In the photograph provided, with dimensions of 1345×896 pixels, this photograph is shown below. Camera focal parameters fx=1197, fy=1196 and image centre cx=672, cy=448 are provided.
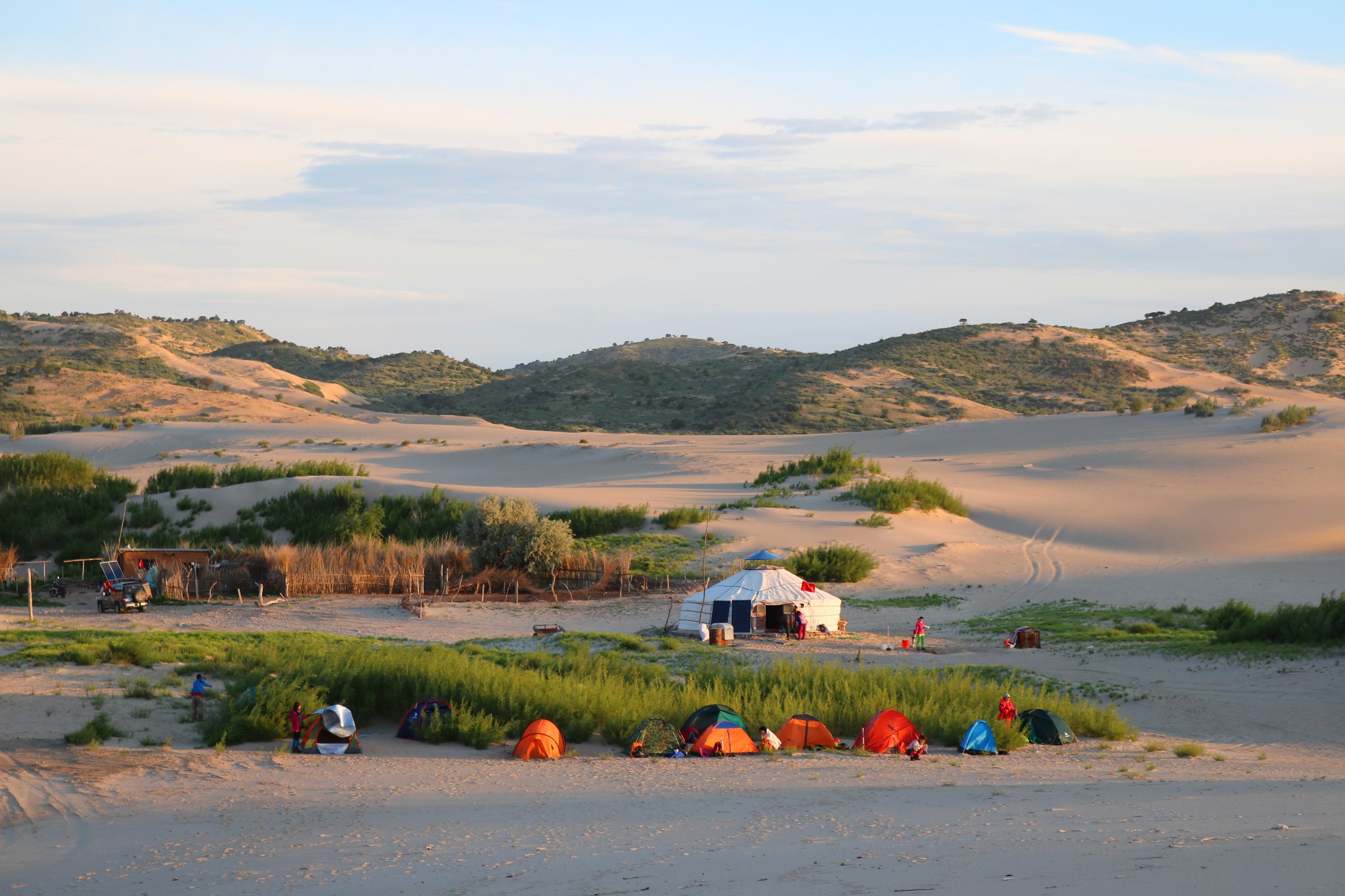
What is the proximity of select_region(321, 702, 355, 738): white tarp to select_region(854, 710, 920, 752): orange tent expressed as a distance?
609 cm

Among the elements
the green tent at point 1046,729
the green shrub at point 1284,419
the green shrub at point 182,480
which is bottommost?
the green tent at point 1046,729

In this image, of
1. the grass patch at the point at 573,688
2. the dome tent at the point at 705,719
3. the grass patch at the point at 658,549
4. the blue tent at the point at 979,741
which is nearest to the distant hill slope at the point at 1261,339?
the grass patch at the point at 658,549

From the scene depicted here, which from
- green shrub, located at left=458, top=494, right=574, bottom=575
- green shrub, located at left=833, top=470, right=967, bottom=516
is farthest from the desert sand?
green shrub, located at left=833, top=470, right=967, bottom=516

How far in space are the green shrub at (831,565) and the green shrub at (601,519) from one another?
5.96 meters

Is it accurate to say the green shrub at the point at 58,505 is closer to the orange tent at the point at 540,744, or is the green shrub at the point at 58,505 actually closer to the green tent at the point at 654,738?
the orange tent at the point at 540,744

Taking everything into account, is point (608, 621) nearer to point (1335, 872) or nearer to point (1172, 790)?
point (1172, 790)

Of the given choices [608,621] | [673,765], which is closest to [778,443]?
[608,621]

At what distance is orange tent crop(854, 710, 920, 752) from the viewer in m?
14.7

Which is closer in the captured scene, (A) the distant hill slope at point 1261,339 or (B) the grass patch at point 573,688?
(B) the grass patch at point 573,688

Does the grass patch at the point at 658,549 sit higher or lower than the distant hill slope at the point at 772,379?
lower

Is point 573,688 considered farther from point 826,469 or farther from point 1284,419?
point 1284,419

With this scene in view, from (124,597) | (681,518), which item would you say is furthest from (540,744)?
(681,518)

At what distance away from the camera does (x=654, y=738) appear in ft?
47.4

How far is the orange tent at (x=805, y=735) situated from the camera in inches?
587
